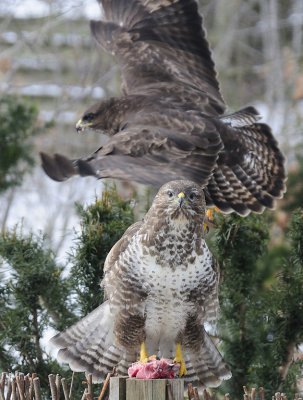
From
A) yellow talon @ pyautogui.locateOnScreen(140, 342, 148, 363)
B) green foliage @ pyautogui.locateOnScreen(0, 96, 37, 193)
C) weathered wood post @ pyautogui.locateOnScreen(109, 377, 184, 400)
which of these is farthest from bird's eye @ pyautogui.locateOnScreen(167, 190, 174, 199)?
green foliage @ pyautogui.locateOnScreen(0, 96, 37, 193)

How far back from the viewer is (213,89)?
26.6 feet

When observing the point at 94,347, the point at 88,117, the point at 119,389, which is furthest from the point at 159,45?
the point at 119,389

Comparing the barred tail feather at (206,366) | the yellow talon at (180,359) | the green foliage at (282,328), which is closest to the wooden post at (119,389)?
the yellow talon at (180,359)

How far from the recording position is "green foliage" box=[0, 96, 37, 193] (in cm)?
843

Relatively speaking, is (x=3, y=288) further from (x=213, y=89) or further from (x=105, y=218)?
(x=213, y=89)

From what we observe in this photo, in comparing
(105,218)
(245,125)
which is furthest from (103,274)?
(245,125)

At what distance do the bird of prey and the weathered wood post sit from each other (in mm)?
933

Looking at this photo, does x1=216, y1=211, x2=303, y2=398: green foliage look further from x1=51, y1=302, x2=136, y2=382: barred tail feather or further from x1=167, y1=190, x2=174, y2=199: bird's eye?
x1=167, y1=190, x2=174, y2=199: bird's eye

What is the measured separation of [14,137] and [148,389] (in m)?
4.86

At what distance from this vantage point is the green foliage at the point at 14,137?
8.43 metres

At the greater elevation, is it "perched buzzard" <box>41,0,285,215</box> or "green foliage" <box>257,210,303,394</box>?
"perched buzzard" <box>41,0,285,215</box>

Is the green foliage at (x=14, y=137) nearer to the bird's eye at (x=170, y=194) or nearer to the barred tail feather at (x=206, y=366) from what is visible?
the barred tail feather at (x=206, y=366)

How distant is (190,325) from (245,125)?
2.74 metres

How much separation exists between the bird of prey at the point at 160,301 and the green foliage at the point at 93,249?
0.86 feet
